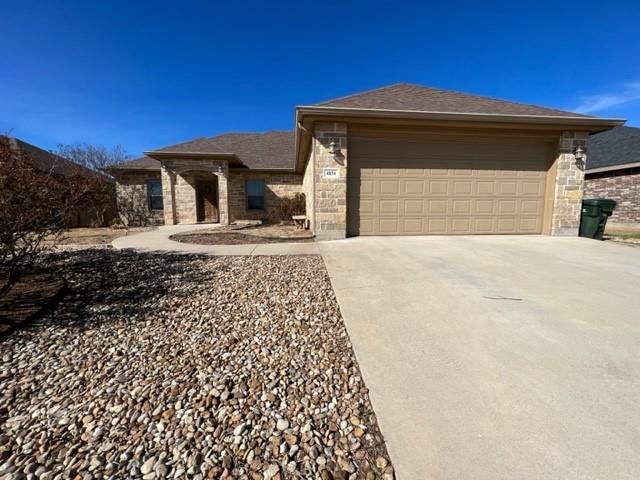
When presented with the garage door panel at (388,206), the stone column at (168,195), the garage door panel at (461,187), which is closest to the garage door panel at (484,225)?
the garage door panel at (461,187)

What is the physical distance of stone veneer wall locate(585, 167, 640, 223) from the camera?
1178 centimetres

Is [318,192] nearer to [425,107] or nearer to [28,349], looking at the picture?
[425,107]

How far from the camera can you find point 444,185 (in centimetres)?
772

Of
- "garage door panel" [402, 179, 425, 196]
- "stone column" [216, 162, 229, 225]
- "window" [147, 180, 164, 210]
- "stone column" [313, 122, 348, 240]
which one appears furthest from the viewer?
"window" [147, 180, 164, 210]

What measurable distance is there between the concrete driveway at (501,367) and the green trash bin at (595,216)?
4520mm

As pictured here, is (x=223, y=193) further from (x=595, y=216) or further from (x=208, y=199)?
(x=595, y=216)

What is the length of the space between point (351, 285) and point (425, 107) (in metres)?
5.53

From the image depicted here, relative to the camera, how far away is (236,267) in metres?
4.93

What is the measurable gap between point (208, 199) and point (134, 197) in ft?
10.5

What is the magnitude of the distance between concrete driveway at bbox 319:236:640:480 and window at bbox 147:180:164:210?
1232 cm

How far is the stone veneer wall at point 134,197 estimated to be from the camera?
533 inches

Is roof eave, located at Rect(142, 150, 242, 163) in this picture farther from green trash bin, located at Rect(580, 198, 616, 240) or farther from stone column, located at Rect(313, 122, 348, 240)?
green trash bin, located at Rect(580, 198, 616, 240)

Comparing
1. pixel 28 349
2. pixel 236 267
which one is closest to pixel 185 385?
pixel 28 349

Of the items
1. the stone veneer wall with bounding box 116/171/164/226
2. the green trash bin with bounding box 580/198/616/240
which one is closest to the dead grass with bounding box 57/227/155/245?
the stone veneer wall with bounding box 116/171/164/226
